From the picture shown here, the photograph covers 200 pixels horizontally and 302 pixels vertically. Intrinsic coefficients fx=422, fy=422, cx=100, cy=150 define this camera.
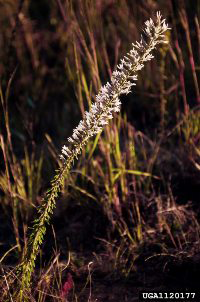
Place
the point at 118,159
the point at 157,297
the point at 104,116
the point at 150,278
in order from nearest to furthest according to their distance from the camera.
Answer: the point at 104,116 < the point at 157,297 < the point at 150,278 < the point at 118,159

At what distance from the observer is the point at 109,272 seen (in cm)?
152

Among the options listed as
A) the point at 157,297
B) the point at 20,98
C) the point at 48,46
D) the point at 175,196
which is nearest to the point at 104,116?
the point at 157,297

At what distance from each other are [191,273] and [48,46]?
1963mm

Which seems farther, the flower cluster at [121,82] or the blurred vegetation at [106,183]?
the blurred vegetation at [106,183]

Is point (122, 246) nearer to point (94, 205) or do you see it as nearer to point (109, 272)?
point (109, 272)

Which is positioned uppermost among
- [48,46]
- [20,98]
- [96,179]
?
[48,46]

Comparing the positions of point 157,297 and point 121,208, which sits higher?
point 121,208

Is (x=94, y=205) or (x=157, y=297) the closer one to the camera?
(x=157, y=297)

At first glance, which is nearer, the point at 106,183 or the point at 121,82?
the point at 121,82

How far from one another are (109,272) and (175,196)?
1.58 feet

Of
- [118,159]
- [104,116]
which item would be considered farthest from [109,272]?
[104,116]

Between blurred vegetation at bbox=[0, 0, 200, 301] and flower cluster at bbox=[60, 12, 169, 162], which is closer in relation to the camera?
flower cluster at bbox=[60, 12, 169, 162]

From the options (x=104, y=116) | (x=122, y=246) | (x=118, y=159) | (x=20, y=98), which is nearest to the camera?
(x=104, y=116)

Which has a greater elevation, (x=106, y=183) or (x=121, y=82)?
(x=121, y=82)
